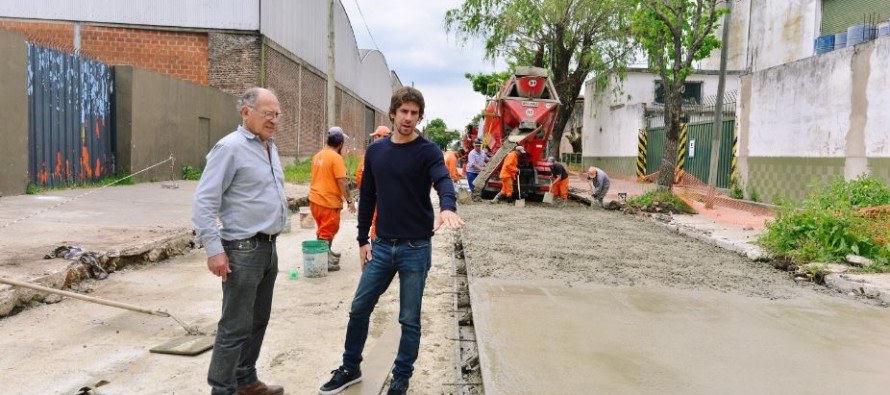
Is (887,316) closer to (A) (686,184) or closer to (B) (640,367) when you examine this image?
(B) (640,367)

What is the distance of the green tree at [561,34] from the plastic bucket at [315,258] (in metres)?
19.8

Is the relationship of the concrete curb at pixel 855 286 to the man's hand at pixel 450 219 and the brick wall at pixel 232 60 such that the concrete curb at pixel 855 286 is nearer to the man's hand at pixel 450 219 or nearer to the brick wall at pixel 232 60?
the man's hand at pixel 450 219

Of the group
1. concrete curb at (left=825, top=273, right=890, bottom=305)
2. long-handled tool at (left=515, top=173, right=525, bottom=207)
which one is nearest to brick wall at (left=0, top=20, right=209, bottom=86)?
long-handled tool at (left=515, top=173, right=525, bottom=207)

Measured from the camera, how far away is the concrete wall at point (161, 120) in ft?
45.8

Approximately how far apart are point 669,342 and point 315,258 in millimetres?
3687

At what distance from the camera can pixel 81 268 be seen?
6.07 metres

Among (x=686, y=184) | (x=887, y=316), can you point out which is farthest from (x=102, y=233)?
(x=686, y=184)

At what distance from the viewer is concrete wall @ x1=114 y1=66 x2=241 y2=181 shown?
45.8 feet

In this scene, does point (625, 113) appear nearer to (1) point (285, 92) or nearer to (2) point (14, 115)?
(1) point (285, 92)

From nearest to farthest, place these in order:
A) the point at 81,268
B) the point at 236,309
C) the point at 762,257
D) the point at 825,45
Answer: the point at 236,309 < the point at 81,268 < the point at 762,257 < the point at 825,45

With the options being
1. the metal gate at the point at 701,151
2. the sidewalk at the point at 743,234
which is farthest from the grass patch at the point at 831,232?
the metal gate at the point at 701,151

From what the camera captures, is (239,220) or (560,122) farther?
(560,122)

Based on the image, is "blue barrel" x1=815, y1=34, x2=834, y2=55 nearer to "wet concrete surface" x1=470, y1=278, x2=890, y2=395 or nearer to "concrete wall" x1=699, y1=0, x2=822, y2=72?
"concrete wall" x1=699, y1=0, x2=822, y2=72


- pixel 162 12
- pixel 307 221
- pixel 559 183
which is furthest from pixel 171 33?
pixel 307 221
